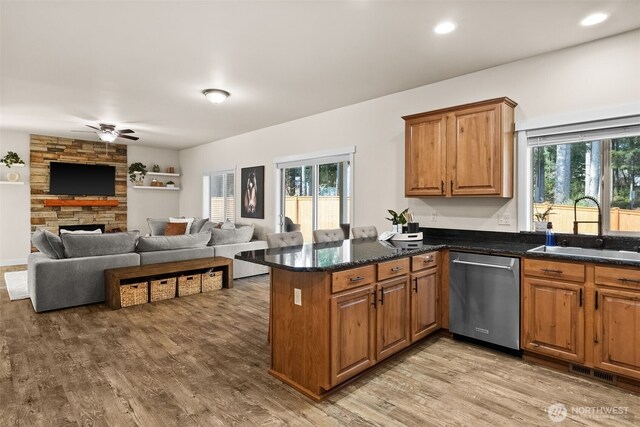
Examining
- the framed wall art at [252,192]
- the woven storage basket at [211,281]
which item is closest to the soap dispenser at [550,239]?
the woven storage basket at [211,281]

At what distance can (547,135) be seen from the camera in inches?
134

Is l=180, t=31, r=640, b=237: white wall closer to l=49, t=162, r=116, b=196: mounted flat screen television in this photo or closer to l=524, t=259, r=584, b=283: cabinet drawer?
l=524, t=259, r=584, b=283: cabinet drawer

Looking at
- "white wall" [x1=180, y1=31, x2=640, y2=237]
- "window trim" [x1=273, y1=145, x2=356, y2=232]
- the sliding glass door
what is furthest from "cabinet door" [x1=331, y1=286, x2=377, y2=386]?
the sliding glass door

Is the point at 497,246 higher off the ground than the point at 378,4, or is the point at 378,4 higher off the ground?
the point at 378,4

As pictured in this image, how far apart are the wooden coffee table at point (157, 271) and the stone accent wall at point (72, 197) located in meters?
4.45

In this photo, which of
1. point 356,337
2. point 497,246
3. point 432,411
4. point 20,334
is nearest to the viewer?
point 432,411

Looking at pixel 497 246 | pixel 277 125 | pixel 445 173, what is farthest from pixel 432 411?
pixel 277 125

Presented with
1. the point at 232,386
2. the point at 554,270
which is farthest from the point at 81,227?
the point at 554,270

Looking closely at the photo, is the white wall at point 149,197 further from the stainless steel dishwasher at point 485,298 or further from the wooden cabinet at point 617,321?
the wooden cabinet at point 617,321

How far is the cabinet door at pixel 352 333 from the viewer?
231cm

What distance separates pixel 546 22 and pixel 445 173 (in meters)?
1.50

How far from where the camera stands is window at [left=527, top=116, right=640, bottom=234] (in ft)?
9.91

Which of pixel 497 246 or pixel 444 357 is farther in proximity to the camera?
pixel 497 246

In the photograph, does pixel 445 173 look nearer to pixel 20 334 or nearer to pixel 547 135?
pixel 547 135
